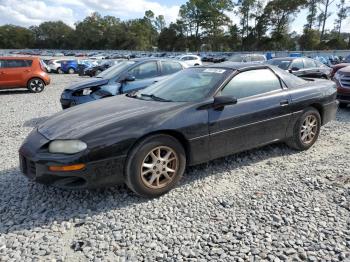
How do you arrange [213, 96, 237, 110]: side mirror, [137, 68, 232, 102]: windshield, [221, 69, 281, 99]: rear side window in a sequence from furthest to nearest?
[221, 69, 281, 99]: rear side window, [137, 68, 232, 102]: windshield, [213, 96, 237, 110]: side mirror

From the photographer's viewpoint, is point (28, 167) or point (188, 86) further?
point (188, 86)

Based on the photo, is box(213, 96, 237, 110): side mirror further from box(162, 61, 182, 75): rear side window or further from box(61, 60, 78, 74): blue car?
box(61, 60, 78, 74): blue car

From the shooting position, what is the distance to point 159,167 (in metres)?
3.72

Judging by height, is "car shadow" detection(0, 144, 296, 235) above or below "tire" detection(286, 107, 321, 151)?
below

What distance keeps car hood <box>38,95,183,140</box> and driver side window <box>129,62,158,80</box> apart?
364cm

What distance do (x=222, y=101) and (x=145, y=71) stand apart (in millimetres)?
4485

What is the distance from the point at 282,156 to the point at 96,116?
2786 mm

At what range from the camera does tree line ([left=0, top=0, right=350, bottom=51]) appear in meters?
66.9

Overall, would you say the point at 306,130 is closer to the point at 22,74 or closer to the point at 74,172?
the point at 74,172

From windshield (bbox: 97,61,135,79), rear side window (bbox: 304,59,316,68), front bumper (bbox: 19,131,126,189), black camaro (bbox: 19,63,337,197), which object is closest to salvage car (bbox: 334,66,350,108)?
rear side window (bbox: 304,59,316,68)

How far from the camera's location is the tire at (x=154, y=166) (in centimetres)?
354

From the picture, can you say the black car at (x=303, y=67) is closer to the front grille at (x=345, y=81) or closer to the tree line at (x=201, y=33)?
the front grille at (x=345, y=81)

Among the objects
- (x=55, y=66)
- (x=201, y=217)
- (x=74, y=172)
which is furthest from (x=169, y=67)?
(x=55, y=66)

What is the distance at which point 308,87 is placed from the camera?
5188 mm
